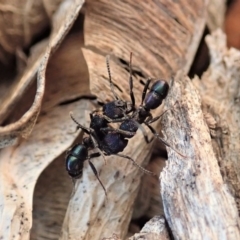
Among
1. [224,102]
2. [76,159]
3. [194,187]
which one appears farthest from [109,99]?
[194,187]

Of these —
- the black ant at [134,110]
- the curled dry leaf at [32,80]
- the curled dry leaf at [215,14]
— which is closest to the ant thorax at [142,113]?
the black ant at [134,110]

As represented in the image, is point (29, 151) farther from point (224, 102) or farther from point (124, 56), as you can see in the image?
point (224, 102)

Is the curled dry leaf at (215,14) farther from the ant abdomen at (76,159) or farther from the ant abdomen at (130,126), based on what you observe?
the ant abdomen at (76,159)

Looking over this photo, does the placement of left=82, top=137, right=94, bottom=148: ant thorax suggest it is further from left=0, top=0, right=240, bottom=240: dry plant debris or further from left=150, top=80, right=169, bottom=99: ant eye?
left=150, top=80, right=169, bottom=99: ant eye

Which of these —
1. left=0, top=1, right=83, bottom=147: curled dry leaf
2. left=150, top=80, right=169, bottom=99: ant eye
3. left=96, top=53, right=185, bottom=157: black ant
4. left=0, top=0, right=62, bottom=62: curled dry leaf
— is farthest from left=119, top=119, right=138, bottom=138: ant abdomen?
left=0, top=0, right=62, bottom=62: curled dry leaf

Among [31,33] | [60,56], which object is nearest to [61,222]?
[60,56]
